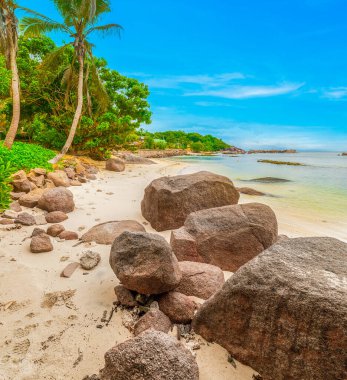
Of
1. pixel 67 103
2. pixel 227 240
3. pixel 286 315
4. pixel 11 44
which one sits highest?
pixel 11 44

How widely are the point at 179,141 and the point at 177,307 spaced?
90.6 metres

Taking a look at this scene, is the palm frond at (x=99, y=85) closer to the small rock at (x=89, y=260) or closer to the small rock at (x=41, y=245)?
the small rock at (x=41, y=245)

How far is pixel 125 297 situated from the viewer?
2842mm

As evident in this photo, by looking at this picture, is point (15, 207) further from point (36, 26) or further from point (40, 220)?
point (36, 26)

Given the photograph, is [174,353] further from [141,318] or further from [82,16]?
[82,16]

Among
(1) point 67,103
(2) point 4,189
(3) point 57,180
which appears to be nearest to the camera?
(2) point 4,189

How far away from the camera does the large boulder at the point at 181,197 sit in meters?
5.71

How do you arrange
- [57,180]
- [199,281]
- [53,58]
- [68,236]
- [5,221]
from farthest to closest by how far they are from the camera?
[53,58] < [57,180] < [5,221] < [68,236] < [199,281]

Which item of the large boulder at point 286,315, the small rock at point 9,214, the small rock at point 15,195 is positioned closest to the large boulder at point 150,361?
the large boulder at point 286,315

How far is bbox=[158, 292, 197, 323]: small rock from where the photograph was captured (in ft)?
8.64

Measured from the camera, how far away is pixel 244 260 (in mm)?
4027

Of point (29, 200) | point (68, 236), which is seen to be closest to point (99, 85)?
point (29, 200)

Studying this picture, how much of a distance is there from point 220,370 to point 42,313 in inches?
79.0

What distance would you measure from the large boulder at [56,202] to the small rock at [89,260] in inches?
110
